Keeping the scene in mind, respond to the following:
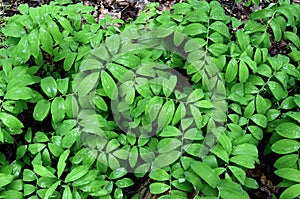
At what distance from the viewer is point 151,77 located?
2.71m

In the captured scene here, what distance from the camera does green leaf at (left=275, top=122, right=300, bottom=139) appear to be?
8.21 ft

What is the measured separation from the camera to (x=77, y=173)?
97.5 inches

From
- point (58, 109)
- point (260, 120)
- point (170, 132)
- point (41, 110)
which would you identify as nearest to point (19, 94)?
point (41, 110)

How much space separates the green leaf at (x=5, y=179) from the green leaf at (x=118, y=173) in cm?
71

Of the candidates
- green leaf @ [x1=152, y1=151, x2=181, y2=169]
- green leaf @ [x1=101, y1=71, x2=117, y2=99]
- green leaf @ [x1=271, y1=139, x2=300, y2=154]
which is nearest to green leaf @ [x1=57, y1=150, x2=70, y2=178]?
green leaf @ [x1=101, y1=71, x2=117, y2=99]

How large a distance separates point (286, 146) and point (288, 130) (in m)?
0.12

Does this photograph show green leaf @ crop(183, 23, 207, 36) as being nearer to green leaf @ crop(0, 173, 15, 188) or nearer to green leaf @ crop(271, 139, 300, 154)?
green leaf @ crop(271, 139, 300, 154)

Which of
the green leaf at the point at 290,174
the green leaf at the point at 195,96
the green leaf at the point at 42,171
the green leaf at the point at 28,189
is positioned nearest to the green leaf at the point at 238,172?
the green leaf at the point at 290,174

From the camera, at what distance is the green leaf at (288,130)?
8.21ft

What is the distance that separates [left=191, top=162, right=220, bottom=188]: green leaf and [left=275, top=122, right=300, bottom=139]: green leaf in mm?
630

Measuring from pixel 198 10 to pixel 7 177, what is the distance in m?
2.07

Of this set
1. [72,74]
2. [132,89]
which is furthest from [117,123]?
[72,74]

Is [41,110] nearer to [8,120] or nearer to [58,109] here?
[58,109]

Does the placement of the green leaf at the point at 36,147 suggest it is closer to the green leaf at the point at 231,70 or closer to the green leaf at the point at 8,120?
the green leaf at the point at 8,120
